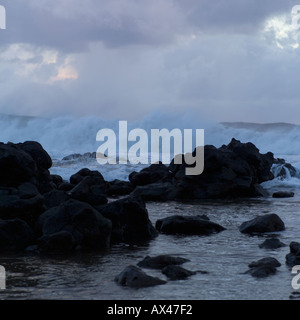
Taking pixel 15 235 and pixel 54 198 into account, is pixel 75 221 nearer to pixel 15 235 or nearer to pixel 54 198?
pixel 15 235

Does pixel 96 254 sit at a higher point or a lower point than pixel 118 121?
lower

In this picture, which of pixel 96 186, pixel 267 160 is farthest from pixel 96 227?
pixel 267 160

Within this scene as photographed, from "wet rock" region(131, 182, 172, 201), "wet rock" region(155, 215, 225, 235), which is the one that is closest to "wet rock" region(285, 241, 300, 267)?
"wet rock" region(155, 215, 225, 235)

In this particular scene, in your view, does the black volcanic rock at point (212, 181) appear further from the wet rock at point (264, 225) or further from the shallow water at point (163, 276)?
the wet rock at point (264, 225)

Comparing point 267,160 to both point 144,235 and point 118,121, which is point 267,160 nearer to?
point 144,235

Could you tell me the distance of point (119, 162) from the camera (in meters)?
47.0

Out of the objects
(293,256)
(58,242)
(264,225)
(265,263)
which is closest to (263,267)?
(265,263)

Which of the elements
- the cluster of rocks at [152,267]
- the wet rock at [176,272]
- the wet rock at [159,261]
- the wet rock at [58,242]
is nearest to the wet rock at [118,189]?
the wet rock at [58,242]

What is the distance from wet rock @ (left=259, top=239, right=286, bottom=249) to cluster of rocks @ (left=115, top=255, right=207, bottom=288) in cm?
233

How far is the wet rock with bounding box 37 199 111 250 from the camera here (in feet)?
48.2

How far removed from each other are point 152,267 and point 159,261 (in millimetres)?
271

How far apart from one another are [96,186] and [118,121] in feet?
161

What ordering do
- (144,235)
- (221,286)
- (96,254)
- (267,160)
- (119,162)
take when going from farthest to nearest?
(119,162) < (267,160) < (144,235) < (96,254) < (221,286)

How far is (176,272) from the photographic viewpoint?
11727 millimetres
